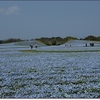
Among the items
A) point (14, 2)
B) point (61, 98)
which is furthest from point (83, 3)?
point (61, 98)

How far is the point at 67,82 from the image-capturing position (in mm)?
7562

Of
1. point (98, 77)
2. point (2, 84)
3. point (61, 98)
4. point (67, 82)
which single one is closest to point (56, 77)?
point (67, 82)

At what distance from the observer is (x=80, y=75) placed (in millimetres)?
8781

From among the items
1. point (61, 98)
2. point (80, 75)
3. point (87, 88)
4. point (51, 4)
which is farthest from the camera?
point (80, 75)

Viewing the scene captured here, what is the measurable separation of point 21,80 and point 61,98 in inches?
94.4

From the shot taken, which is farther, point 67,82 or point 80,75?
point 80,75

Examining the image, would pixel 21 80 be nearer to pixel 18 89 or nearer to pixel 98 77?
pixel 18 89

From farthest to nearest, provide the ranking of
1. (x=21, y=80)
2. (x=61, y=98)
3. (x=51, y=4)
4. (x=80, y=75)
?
(x=80, y=75), (x=21, y=80), (x=51, y=4), (x=61, y=98)

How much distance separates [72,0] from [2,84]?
130 inches

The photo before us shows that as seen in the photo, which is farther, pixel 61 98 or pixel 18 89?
pixel 18 89

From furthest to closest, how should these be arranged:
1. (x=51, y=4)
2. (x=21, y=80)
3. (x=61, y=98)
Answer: (x=21, y=80), (x=51, y=4), (x=61, y=98)

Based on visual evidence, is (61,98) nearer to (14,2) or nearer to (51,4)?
(51,4)

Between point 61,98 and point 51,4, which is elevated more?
point 51,4

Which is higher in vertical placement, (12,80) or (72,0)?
(72,0)
